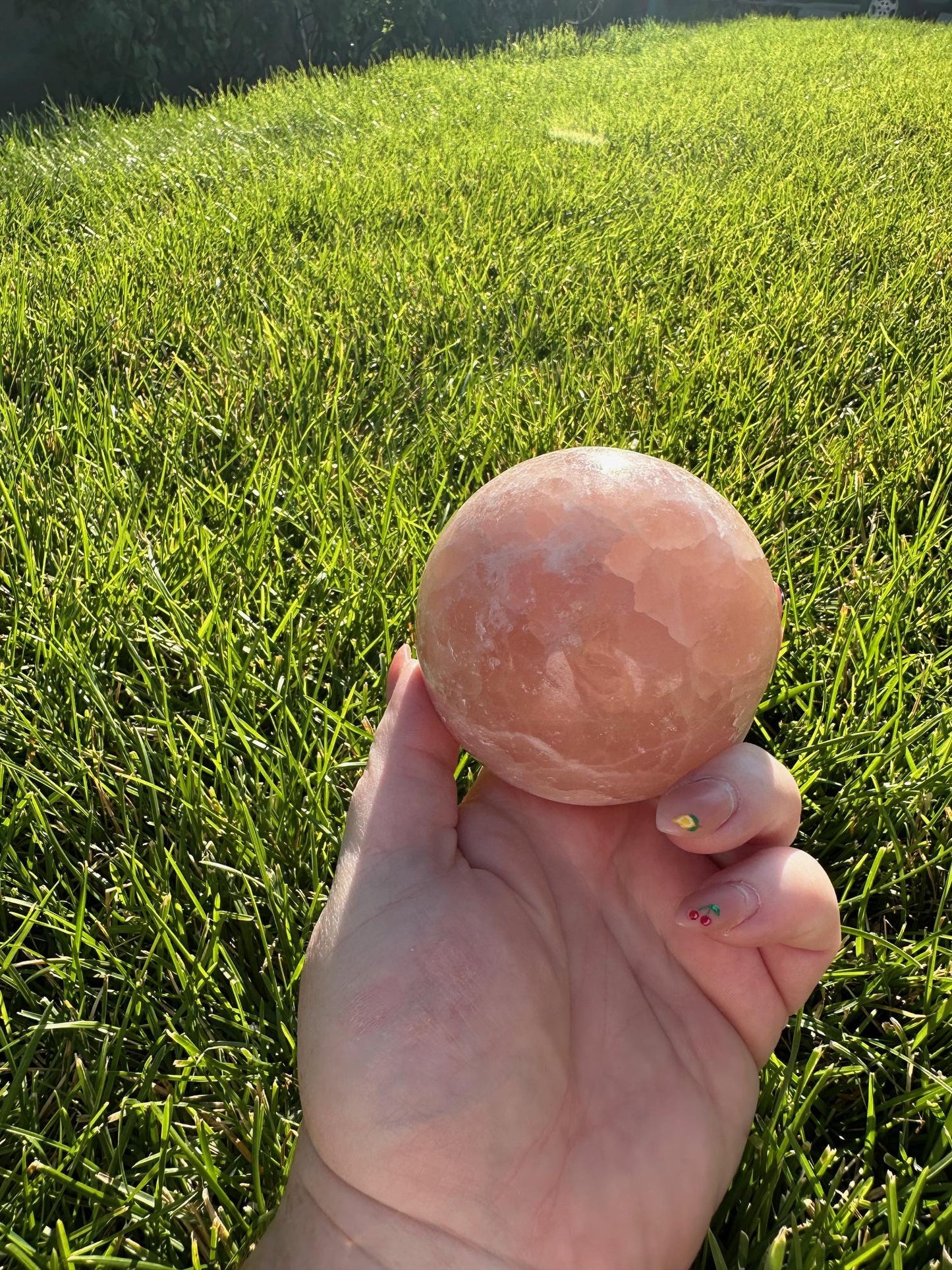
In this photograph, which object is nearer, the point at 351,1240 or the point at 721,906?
the point at 351,1240

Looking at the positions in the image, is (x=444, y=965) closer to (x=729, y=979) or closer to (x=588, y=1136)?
(x=588, y=1136)

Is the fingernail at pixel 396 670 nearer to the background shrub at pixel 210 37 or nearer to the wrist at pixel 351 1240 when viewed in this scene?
the wrist at pixel 351 1240

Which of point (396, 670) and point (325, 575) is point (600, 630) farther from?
point (325, 575)

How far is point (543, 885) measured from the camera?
3.62 feet

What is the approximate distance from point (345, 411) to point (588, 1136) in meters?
1.73

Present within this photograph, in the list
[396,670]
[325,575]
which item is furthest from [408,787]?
[325,575]

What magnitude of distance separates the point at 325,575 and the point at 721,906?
0.94m

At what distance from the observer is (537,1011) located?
977 mm

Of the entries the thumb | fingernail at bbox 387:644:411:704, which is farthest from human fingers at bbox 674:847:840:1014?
fingernail at bbox 387:644:411:704

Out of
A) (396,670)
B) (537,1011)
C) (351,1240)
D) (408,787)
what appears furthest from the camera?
(396,670)

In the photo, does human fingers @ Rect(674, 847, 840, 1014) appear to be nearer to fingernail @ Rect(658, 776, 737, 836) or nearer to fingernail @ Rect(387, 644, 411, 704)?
fingernail @ Rect(658, 776, 737, 836)

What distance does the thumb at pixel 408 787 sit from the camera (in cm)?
106

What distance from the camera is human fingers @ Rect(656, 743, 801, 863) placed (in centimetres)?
98

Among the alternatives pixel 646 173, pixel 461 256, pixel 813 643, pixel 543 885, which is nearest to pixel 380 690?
pixel 543 885
